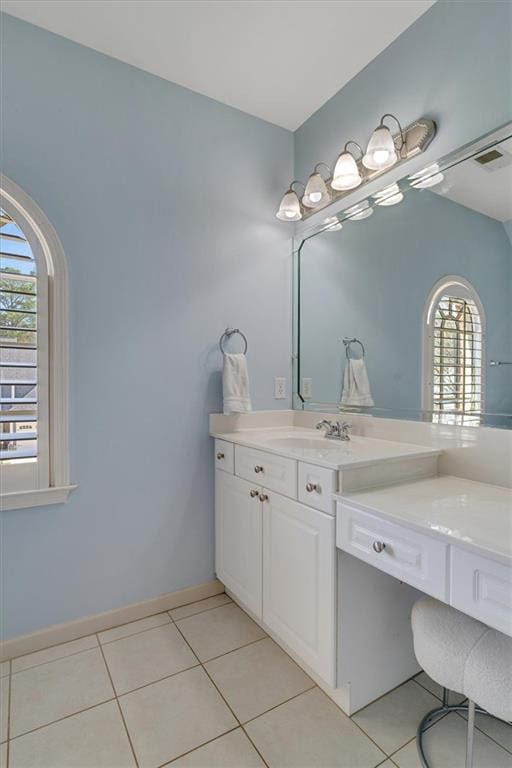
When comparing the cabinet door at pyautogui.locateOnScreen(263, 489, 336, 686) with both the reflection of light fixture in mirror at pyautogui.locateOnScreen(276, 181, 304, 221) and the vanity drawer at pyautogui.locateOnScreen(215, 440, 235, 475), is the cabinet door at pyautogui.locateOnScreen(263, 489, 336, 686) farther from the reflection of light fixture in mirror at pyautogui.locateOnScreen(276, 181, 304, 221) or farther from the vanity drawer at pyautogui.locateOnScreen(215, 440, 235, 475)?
the reflection of light fixture in mirror at pyautogui.locateOnScreen(276, 181, 304, 221)

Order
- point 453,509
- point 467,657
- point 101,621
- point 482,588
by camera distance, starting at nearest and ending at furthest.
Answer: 1. point 482,588
2. point 467,657
3. point 453,509
4. point 101,621

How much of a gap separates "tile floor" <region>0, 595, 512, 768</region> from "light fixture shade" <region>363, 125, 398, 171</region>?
6.89ft

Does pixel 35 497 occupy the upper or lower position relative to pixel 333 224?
lower

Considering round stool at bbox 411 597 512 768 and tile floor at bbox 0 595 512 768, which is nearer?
round stool at bbox 411 597 512 768

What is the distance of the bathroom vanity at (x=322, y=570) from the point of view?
4.38 feet

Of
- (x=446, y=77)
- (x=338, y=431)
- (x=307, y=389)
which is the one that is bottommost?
(x=338, y=431)

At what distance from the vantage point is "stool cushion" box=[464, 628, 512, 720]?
968mm

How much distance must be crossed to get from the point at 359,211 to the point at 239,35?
910 mm

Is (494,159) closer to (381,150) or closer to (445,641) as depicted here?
(381,150)

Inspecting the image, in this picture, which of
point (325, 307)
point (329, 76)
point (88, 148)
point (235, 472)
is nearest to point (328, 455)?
point (235, 472)

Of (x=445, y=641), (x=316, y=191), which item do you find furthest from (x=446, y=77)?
(x=445, y=641)

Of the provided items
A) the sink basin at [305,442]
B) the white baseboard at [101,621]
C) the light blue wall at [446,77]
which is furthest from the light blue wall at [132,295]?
the light blue wall at [446,77]

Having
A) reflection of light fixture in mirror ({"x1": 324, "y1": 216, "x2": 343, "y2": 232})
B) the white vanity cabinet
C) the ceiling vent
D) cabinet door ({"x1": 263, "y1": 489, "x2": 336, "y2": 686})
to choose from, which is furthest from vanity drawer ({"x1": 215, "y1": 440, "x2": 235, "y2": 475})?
the ceiling vent

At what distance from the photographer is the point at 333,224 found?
210cm
